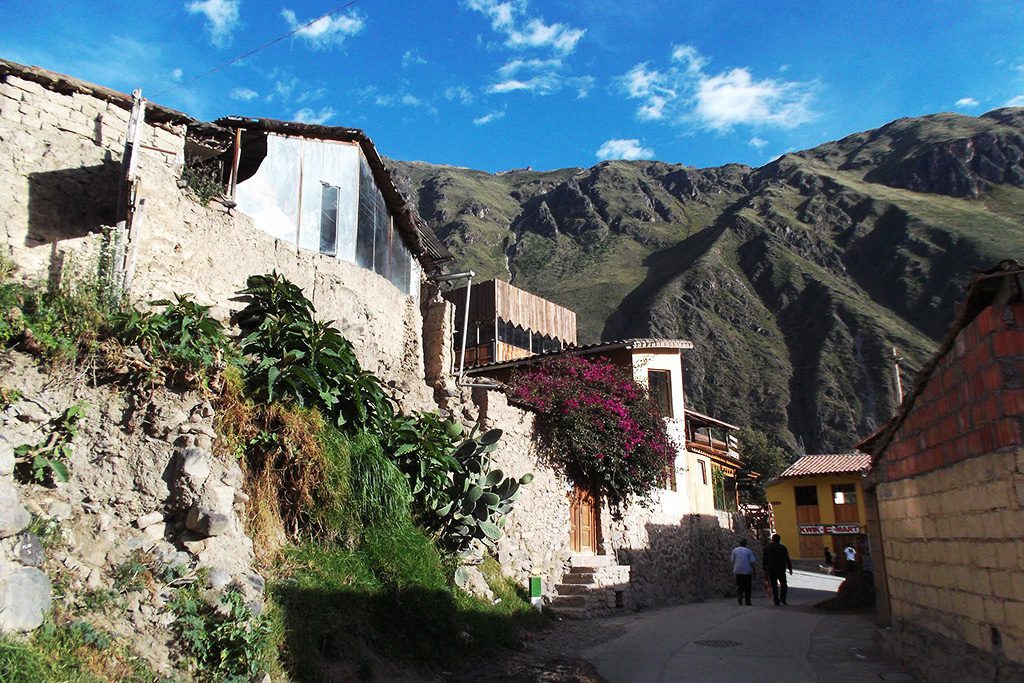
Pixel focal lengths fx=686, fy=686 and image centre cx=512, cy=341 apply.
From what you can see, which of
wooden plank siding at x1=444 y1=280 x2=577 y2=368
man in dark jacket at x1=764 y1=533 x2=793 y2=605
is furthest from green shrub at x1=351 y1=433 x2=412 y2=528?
wooden plank siding at x1=444 y1=280 x2=577 y2=368

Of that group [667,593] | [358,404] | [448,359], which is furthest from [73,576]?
[667,593]

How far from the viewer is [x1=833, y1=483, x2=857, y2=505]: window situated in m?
39.3

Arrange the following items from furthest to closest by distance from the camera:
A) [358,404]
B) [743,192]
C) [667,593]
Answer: [743,192], [667,593], [358,404]

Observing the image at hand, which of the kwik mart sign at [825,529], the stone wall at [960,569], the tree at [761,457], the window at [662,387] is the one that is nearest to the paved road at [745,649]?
the stone wall at [960,569]

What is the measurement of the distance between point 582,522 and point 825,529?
Result: 93.0ft

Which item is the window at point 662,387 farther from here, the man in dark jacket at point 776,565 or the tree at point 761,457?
the tree at point 761,457

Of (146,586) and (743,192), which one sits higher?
(743,192)

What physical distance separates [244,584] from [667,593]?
15.4 metres

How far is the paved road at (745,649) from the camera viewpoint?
8.62 meters

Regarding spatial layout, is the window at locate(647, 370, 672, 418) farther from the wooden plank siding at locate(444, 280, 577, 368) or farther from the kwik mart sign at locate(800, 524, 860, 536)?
the kwik mart sign at locate(800, 524, 860, 536)

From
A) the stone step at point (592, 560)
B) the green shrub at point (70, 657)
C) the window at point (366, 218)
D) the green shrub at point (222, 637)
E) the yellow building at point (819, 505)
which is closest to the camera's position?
the green shrub at point (70, 657)

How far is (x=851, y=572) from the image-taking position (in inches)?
679

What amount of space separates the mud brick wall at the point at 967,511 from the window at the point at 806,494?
3456cm

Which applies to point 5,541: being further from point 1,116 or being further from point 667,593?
point 667,593
